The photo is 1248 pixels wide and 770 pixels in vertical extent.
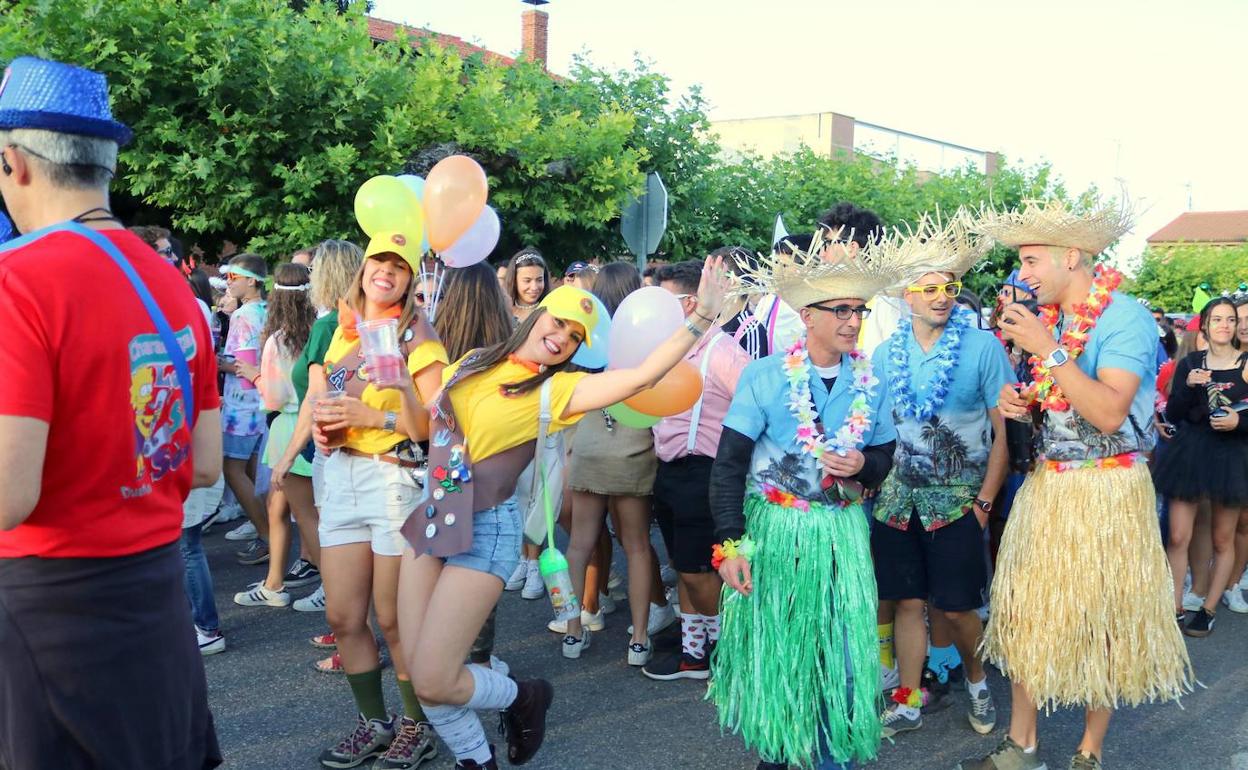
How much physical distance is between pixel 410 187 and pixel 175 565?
2.18 metres

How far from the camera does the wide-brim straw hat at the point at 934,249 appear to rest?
362cm

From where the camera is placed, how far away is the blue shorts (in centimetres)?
652

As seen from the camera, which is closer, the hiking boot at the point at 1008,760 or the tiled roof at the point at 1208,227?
the hiking boot at the point at 1008,760

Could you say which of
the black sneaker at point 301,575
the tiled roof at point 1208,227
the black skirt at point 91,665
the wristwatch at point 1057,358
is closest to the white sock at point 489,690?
the black skirt at point 91,665

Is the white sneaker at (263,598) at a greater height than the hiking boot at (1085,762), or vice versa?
the hiking boot at (1085,762)

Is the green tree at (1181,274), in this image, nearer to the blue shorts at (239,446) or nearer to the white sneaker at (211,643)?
the blue shorts at (239,446)


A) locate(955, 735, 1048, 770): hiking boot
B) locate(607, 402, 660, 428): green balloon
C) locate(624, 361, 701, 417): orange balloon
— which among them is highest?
locate(624, 361, 701, 417): orange balloon

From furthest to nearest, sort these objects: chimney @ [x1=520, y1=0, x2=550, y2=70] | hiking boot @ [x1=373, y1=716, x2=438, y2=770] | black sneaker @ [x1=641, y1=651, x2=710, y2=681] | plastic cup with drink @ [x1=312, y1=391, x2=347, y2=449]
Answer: chimney @ [x1=520, y1=0, x2=550, y2=70] < black sneaker @ [x1=641, y1=651, x2=710, y2=681] < hiking boot @ [x1=373, y1=716, x2=438, y2=770] < plastic cup with drink @ [x1=312, y1=391, x2=347, y2=449]

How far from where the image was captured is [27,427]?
6.29ft

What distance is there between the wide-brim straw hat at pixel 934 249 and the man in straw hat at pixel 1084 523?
183 millimetres

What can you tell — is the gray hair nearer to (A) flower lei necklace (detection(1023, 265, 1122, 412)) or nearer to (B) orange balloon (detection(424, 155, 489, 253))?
(B) orange balloon (detection(424, 155, 489, 253))

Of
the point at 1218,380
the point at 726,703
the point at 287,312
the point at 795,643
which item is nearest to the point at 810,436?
the point at 795,643

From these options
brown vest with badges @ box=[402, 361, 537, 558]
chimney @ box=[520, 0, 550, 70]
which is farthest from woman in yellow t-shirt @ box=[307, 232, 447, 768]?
chimney @ box=[520, 0, 550, 70]

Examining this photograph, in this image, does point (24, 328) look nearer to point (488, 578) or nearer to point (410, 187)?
point (488, 578)
